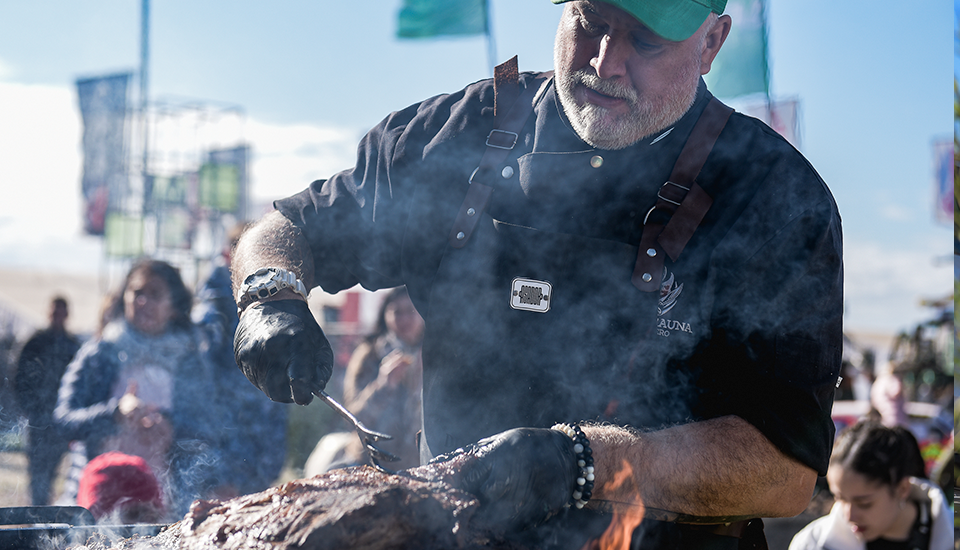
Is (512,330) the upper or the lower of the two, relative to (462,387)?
upper

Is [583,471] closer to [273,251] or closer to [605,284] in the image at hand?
[605,284]

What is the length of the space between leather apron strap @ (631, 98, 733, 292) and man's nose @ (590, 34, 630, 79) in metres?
0.28

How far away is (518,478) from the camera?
1.38m

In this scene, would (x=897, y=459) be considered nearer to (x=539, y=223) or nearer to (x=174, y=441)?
(x=539, y=223)

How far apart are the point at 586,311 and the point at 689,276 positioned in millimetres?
296

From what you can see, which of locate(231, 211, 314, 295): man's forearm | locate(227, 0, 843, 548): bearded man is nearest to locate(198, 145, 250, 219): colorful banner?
locate(231, 211, 314, 295): man's forearm

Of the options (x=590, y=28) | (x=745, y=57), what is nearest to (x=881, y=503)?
(x=590, y=28)

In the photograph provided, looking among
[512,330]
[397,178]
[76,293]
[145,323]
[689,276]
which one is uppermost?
[397,178]

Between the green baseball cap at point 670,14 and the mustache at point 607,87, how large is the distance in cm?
17

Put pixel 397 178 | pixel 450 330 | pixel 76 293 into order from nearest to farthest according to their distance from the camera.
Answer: pixel 450 330
pixel 397 178
pixel 76 293

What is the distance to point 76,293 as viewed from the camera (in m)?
61.7

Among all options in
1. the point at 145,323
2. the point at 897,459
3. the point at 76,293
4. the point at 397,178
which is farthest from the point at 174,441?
the point at 76,293

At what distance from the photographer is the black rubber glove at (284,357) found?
1826mm

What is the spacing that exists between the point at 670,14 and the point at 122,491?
8.30ft
